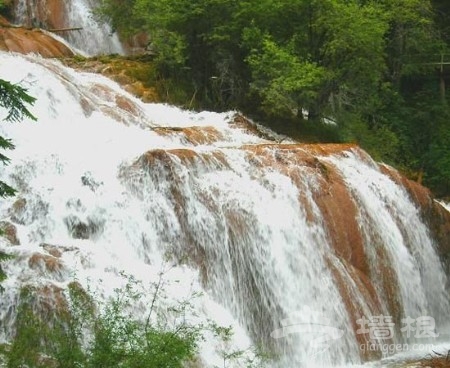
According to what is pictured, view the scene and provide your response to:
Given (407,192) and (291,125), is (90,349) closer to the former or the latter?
(407,192)

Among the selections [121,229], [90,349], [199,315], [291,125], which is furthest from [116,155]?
[291,125]

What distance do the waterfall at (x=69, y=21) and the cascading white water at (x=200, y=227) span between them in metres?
8.26

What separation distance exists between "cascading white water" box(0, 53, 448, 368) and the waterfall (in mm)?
8259

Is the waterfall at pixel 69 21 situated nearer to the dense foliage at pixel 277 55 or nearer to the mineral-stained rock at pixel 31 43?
the dense foliage at pixel 277 55

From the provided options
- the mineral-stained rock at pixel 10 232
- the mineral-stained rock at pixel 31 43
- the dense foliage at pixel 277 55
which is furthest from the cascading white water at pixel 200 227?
the dense foliage at pixel 277 55

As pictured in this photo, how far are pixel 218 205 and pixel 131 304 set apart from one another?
2.73 m

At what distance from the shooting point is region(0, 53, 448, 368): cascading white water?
856cm

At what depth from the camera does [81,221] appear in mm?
8797

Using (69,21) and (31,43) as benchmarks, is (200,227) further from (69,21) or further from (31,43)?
(69,21)

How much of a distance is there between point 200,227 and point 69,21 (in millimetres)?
12829

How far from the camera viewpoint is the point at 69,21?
2030 cm

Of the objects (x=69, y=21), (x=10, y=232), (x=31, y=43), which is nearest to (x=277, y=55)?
(x=31, y=43)

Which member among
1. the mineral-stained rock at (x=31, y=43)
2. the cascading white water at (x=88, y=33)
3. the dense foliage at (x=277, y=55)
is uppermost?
the cascading white water at (x=88, y=33)

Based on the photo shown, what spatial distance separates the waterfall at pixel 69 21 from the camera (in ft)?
65.8
